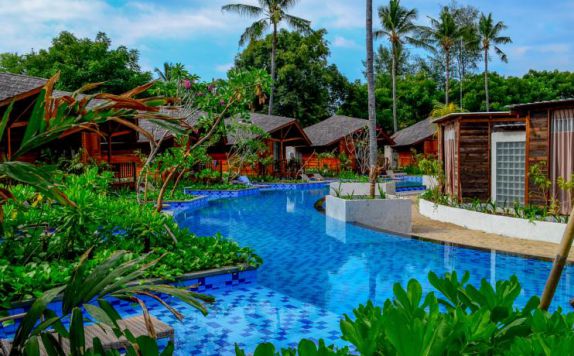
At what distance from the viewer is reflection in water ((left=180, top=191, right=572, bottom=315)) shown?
304 inches

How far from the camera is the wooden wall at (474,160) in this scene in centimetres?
1531

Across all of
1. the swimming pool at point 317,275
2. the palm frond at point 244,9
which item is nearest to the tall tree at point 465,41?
the palm frond at point 244,9

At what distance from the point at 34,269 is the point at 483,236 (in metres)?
8.92

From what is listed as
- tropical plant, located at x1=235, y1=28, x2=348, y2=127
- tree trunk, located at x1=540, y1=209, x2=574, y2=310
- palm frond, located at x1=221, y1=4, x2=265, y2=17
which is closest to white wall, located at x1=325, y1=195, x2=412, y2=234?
tree trunk, located at x1=540, y1=209, x2=574, y2=310

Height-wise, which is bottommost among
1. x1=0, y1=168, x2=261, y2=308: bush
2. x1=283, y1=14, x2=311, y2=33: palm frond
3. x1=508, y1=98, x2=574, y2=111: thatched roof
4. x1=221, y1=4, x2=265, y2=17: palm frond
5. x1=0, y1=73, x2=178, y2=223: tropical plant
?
x1=0, y1=168, x2=261, y2=308: bush

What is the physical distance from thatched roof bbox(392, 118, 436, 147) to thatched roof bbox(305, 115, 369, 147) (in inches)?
166

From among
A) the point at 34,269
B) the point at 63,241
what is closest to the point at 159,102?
the point at 34,269

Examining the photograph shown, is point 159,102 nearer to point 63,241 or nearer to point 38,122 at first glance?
point 38,122

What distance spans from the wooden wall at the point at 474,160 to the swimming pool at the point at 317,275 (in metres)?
4.12

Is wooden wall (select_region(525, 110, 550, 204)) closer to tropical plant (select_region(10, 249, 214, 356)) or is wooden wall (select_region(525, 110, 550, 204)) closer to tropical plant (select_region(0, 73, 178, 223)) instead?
tropical plant (select_region(0, 73, 178, 223))

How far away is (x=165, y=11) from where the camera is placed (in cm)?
2172

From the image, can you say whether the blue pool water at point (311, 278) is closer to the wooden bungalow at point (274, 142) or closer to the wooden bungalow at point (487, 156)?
the wooden bungalow at point (487, 156)

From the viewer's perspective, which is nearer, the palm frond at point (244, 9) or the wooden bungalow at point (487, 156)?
the wooden bungalow at point (487, 156)

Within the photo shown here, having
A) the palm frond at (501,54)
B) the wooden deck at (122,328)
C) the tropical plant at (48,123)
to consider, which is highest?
the palm frond at (501,54)
